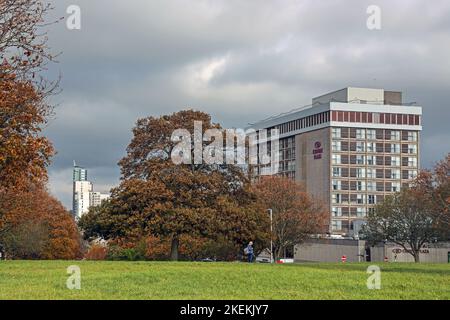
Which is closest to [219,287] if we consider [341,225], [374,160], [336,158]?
[336,158]

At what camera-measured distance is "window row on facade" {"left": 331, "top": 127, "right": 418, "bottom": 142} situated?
160 m

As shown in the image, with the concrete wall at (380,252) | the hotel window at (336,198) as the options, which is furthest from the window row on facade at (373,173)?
the concrete wall at (380,252)

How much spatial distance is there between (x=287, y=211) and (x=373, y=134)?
7744 centimetres

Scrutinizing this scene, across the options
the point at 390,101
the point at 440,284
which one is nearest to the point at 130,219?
the point at 440,284

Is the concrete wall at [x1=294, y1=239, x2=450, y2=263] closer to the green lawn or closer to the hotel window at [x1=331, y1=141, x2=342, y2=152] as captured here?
the hotel window at [x1=331, y1=141, x2=342, y2=152]

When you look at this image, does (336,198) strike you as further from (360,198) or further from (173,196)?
(173,196)

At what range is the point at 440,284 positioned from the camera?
77.8 ft

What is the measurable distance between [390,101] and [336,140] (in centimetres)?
1724

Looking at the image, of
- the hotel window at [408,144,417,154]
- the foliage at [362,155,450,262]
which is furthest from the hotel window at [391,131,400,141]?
the foliage at [362,155,450,262]

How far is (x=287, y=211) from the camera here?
297 ft

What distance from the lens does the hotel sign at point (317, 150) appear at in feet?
529

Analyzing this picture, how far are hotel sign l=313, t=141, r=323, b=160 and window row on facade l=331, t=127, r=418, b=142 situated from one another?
14.4ft

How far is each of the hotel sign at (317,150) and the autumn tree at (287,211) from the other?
67.4 m
